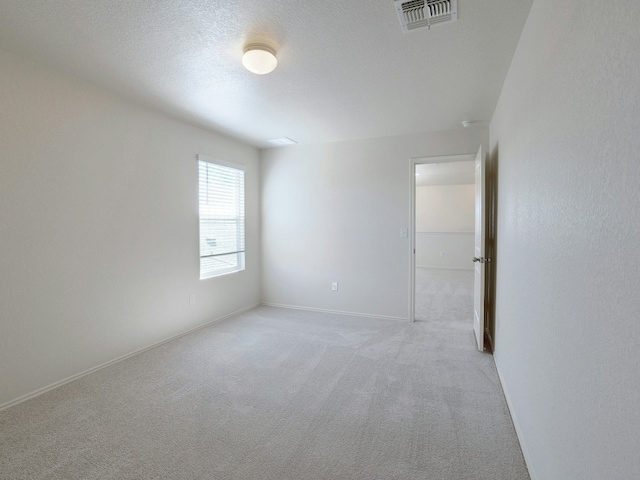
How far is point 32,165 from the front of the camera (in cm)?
240

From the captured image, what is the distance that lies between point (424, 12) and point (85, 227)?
2.97 m

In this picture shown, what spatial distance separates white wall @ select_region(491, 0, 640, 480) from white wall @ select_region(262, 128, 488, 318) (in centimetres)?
228

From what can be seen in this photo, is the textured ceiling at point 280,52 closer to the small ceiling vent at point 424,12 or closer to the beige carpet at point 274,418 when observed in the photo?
the small ceiling vent at point 424,12

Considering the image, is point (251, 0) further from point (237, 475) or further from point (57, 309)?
point (57, 309)

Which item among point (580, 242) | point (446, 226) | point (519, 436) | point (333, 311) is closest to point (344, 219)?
point (333, 311)

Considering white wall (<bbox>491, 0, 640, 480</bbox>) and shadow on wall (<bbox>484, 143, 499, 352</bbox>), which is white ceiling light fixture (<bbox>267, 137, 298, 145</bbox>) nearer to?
shadow on wall (<bbox>484, 143, 499, 352</bbox>)

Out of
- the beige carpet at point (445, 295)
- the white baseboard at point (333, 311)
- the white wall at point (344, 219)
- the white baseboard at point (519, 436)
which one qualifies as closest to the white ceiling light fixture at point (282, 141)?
the white wall at point (344, 219)

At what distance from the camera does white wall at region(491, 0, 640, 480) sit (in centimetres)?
79

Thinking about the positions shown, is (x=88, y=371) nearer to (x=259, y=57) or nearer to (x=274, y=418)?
(x=274, y=418)

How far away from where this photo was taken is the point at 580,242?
1.07 metres

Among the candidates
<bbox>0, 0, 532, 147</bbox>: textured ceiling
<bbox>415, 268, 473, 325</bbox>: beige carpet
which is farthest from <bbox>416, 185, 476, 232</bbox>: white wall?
<bbox>0, 0, 532, 147</bbox>: textured ceiling

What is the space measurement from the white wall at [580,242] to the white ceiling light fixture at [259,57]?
1.52 meters

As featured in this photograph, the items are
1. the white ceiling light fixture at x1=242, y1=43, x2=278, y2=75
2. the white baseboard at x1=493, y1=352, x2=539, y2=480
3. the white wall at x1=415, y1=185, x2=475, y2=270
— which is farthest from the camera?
the white wall at x1=415, y1=185, x2=475, y2=270

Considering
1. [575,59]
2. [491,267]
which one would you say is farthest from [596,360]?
[491,267]
